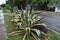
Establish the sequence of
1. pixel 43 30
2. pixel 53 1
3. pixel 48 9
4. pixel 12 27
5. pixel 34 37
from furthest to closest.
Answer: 1. pixel 48 9
2. pixel 53 1
3. pixel 12 27
4. pixel 43 30
5. pixel 34 37

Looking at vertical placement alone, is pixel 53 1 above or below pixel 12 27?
above

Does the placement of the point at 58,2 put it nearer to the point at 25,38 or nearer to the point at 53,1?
the point at 53,1

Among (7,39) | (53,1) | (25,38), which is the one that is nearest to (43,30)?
(25,38)

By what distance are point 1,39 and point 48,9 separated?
10.2m

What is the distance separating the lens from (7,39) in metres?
6.38

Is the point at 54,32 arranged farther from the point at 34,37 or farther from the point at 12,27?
the point at 12,27

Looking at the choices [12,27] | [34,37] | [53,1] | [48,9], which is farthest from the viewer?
[48,9]

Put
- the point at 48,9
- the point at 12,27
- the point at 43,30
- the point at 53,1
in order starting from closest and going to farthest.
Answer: the point at 43,30
the point at 12,27
the point at 53,1
the point at 48,9

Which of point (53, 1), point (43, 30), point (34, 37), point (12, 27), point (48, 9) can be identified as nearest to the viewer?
point (34, 37)

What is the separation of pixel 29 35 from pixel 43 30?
2.39 feet

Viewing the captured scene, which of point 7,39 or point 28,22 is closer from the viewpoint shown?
point 7,39

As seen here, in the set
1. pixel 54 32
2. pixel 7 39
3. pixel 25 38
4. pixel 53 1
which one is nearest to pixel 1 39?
pixel 7 39

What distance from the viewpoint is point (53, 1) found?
14.7m

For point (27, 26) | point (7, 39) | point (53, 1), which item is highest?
point (53, 1)
